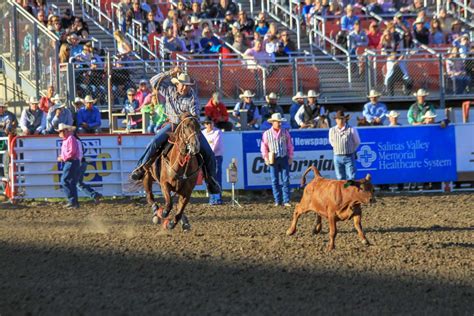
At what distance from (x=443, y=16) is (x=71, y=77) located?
1029 centimetres

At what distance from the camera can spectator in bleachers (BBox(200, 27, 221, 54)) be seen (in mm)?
23750

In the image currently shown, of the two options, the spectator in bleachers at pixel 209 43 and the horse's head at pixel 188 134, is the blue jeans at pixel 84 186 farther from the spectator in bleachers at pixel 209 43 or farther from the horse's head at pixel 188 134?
the horse's head at pixel 188 134

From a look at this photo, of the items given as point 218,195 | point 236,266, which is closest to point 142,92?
point 218,195

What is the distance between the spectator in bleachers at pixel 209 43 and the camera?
77.9 ft

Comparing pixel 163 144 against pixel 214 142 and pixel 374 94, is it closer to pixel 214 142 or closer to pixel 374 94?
pixel 214 142

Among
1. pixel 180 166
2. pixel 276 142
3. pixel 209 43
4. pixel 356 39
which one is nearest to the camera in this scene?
pixel 180 166

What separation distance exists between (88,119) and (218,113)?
8.82 ft

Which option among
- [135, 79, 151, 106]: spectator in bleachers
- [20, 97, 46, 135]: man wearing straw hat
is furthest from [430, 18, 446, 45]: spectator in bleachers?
[20, 97, 46, 135]: man wearing straw hat

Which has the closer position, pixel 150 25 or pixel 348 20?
pixel 150 25

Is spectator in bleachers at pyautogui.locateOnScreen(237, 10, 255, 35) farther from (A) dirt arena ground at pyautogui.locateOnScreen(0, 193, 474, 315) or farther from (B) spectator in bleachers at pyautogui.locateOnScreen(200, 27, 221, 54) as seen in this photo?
(A) dirt arena ground at pyautogui.locateOnScreen(0, 193, 474, 315)

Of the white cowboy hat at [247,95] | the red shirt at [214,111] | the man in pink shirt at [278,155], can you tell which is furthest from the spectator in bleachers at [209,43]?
the man in pink shirt at [278,155]

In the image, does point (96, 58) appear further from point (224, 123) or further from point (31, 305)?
point (31, 305)

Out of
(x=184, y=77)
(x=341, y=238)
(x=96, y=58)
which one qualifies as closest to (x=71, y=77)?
(x=96, y=58)

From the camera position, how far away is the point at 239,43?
78.5ft
